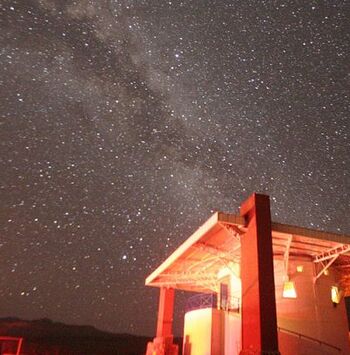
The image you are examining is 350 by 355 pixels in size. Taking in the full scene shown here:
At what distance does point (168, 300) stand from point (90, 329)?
14102cm

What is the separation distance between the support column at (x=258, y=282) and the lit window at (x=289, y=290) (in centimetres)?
368

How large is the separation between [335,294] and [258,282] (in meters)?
8.15

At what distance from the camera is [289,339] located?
61.1ft

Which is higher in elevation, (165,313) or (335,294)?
(335,294)

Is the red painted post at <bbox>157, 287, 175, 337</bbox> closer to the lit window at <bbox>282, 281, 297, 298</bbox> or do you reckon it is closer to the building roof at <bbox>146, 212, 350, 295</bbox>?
the building roof at <bbox>146, 212, 350, 295</bbox>

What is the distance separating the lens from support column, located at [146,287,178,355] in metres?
27.7

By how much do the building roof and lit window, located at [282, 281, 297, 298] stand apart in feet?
4.49

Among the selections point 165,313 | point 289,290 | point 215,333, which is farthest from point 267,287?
point 165,313

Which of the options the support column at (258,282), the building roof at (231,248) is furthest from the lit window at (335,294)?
the support column at (258,282)

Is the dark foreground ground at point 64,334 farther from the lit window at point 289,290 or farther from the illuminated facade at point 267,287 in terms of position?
the lit window at point 289,290

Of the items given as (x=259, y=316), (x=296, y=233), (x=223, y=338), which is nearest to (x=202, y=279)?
(x=223, y=338)

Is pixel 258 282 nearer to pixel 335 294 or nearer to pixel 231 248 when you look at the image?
pixel 231 248

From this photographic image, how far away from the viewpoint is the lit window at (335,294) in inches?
803

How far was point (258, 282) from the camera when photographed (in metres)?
14.8
